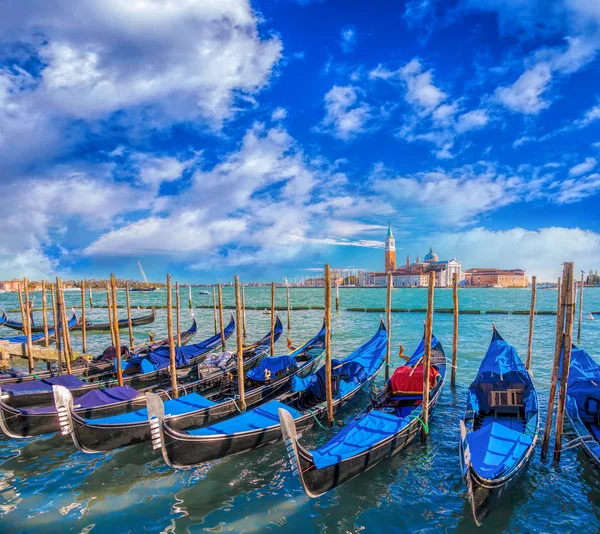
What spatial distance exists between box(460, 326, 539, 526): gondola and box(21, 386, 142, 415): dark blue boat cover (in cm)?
653

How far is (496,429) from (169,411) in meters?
5.49

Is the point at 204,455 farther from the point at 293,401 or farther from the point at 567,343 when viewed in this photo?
the point at 567,343

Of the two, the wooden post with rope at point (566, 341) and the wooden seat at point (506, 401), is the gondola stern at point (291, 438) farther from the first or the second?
the wooden seat at point (506, 401)

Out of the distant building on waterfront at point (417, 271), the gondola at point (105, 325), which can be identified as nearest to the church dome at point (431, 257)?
the distant building on waterfront at point (417, 271)

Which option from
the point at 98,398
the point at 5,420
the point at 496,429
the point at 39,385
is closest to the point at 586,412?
the point at 496,429

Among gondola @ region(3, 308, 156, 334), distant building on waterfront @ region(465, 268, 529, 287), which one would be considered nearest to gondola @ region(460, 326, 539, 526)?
gondola @ region(3, 308, 156, 334)

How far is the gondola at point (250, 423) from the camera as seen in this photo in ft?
19.2

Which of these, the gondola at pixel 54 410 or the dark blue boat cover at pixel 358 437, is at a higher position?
the dark blue boat cover at pixel 358 437

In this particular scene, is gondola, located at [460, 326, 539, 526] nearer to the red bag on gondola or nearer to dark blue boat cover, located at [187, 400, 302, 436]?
the red bag on gondola

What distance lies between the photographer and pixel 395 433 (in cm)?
637

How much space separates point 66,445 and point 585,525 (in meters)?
8.26

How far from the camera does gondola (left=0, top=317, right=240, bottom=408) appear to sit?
29.8 ft

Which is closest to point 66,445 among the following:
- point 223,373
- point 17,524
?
point 17,524

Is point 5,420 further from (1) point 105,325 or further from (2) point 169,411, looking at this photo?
(1) point 105,325
